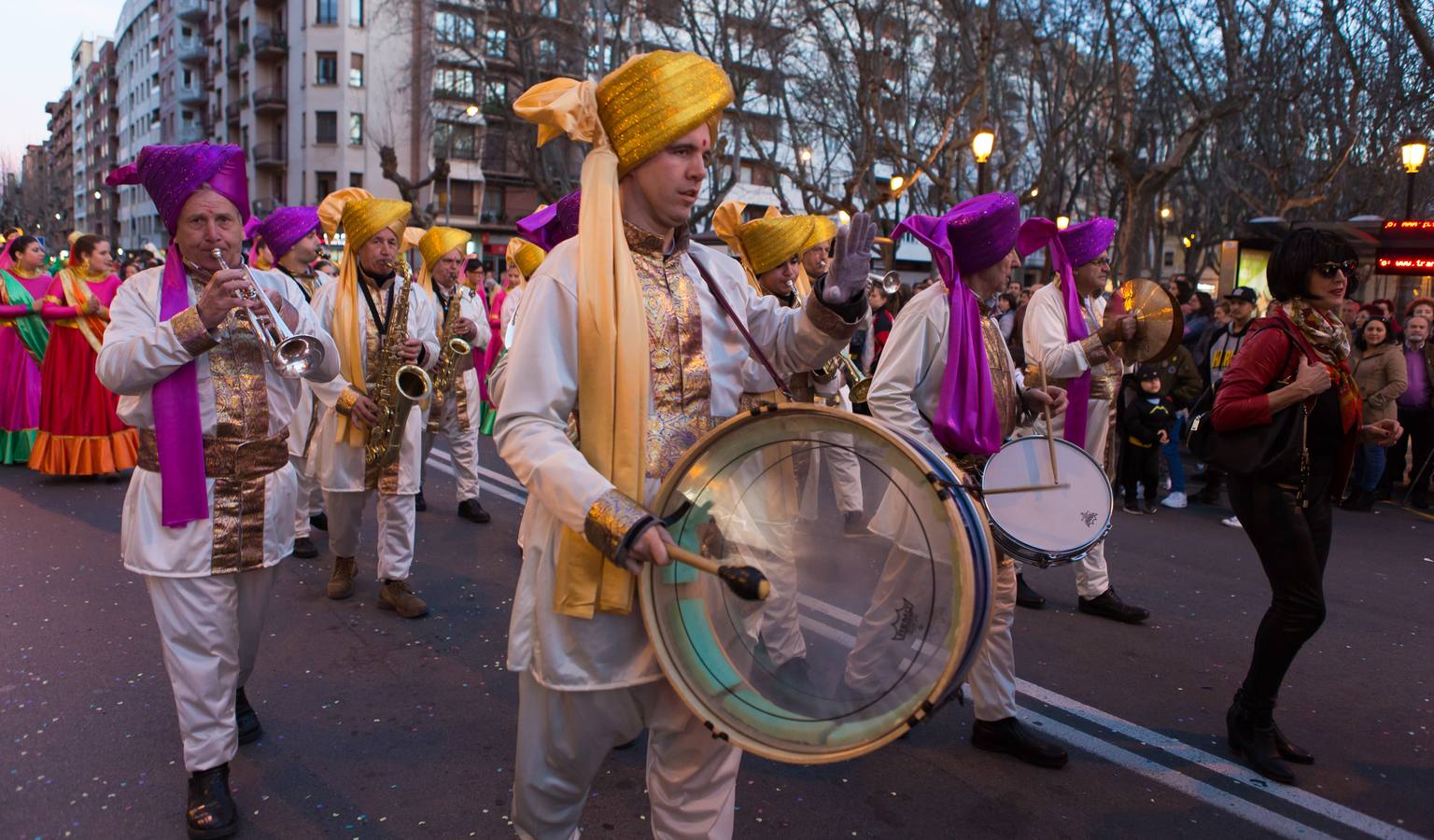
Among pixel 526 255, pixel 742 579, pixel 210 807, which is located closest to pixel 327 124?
pixel 526 255

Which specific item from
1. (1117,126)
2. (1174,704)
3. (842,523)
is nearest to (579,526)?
(842,523)

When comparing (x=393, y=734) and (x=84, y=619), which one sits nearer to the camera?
(x=393, y=734)

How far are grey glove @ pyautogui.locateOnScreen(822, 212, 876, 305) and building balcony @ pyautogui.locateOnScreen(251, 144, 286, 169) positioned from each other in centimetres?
Result: 5891

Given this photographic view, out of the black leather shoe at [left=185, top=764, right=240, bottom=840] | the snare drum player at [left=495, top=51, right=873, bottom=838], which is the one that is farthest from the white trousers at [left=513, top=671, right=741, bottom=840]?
the black leather shoe at [left=185, top=764, right=240, bottom=840]

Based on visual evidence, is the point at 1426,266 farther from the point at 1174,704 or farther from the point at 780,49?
the point at 780,49

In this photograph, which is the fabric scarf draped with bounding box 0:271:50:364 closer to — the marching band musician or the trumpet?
the marching band musician

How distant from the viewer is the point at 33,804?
138 inches

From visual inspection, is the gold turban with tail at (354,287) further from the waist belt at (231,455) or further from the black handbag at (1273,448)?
the black handbag at (1273,448)

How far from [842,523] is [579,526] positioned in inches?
23.4

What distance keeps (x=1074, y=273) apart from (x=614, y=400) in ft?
14.7

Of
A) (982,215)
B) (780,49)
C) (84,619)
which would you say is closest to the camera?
(982,215)

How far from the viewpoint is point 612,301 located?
228 cm

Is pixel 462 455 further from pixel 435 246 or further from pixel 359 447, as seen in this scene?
pixel 359 447

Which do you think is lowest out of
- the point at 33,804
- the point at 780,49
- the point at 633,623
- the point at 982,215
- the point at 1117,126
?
the point at 33,804
